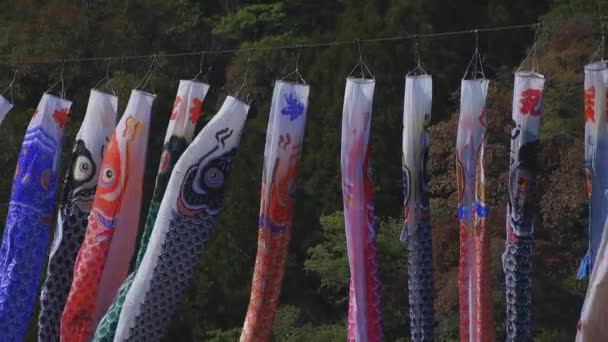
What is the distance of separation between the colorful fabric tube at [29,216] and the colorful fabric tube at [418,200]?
329cm

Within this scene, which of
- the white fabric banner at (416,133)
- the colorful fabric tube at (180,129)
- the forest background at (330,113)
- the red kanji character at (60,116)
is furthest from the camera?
the forest background at (330,113)

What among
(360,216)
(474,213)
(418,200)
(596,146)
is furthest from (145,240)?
(596,146)

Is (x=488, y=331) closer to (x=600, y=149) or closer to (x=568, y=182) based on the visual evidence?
(x=600, y=149)

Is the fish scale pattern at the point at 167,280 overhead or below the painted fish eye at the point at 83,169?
below

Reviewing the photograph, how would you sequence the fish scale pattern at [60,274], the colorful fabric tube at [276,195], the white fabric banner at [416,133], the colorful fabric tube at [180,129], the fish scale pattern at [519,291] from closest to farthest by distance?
the fish scale pattern at [519,291], the white fabric banner at [416,133], the colorful fabric tube at [276,195], the colorful fabric tube at [180,129], the fish scale pattern at [60,274]

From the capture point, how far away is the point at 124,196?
11.7m

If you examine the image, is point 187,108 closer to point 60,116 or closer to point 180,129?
point 180,129

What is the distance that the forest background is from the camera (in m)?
15.9

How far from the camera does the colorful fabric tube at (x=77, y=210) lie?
11.9 metres

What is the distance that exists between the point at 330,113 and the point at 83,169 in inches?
301

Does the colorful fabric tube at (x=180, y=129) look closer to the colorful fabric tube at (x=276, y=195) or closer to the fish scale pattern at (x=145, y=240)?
the fish scale pattern at (x=145, y=240)

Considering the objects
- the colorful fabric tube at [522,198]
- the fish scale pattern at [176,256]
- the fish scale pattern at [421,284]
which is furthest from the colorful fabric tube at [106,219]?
the colorful fabric tube at [522,198]

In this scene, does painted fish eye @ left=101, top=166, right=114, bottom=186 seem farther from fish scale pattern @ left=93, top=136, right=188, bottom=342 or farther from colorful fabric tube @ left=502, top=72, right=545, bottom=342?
colorful fabric tube @ left=502, top=72, right=545, bottom=342

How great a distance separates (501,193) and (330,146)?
3736 millimetres
